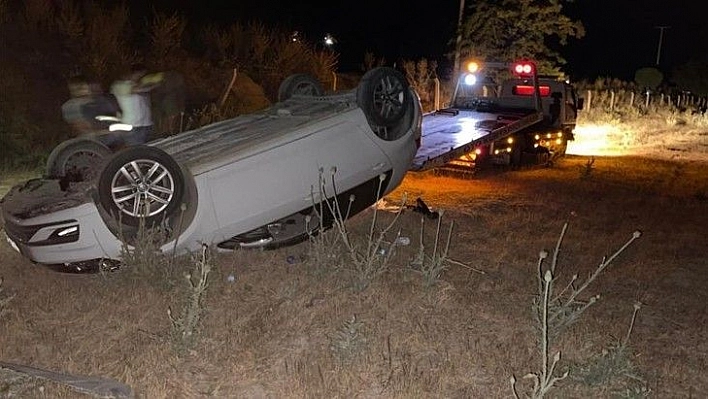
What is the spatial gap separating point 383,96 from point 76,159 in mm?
2963

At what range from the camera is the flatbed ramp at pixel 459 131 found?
819cm

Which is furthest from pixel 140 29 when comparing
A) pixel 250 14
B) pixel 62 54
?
pixel 250 14

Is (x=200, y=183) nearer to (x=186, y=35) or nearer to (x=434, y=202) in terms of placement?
(x=434, y=202)

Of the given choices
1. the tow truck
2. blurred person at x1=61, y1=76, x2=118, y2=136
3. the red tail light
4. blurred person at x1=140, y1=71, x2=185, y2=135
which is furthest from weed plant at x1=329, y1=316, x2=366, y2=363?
the red tail light

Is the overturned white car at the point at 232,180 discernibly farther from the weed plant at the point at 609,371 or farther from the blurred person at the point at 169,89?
the weed plant at the point at 609,371

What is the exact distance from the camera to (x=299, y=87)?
25.0 ft

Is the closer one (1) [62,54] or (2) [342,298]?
(2) [342,298]

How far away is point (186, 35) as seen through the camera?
18.8 meters

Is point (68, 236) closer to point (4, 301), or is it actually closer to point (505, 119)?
point (4, 301)

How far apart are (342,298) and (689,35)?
1919 inches

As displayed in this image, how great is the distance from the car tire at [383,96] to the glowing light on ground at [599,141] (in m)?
9.72

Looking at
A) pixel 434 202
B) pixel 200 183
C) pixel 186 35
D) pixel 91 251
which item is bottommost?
pixel 434 202

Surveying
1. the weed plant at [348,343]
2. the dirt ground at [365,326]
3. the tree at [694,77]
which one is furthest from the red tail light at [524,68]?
the tree at [694,77]

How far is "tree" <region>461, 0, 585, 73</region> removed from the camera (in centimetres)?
1823
